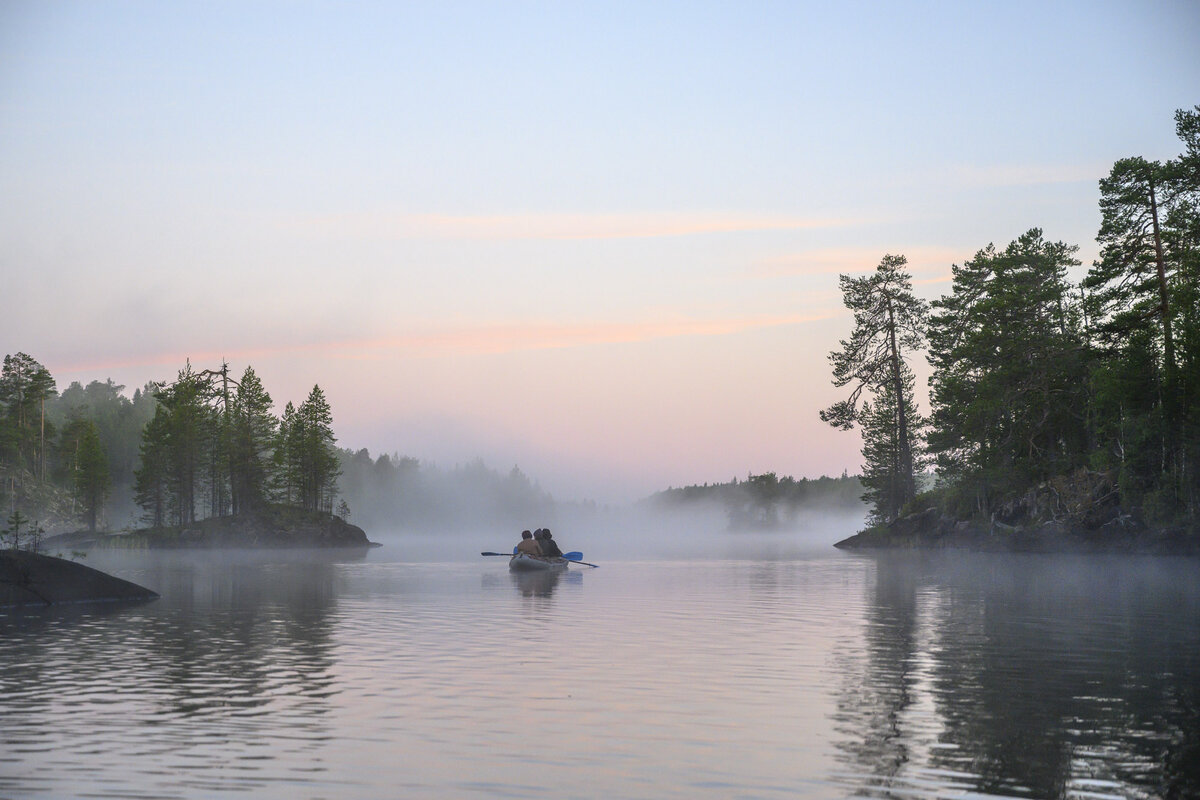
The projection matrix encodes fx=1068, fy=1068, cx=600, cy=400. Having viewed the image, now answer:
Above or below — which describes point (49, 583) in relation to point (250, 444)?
below

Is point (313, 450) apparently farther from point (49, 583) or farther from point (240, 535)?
point (49, 583)

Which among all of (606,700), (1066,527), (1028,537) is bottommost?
(1028,537)

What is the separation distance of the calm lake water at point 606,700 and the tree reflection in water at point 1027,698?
2.7 inches

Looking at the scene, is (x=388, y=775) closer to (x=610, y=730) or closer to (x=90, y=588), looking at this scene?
(x=610, y=730)

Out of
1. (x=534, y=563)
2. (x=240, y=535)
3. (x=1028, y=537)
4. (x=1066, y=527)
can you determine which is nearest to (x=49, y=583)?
(x=534, y=563)

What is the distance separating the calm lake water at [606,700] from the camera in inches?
462

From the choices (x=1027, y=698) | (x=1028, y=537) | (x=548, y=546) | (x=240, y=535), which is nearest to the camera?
(x=1027, y=698)

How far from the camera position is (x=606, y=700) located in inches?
666

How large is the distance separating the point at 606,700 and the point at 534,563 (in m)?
39.9

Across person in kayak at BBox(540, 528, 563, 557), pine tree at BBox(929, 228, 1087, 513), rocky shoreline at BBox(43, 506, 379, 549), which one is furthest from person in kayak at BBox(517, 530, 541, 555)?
rocky shoreline at BBox(43, 506, 379, 549)

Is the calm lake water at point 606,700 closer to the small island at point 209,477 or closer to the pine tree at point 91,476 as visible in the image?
the small island at point 209,477

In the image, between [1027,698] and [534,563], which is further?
[534,563]

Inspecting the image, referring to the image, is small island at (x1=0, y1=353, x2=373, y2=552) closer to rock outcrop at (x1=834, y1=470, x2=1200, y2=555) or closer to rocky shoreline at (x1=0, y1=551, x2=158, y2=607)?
rock outcrop at (x1=834, y1=470, x2=1200, y2=555)

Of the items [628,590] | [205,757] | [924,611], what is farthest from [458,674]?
[628,590]
